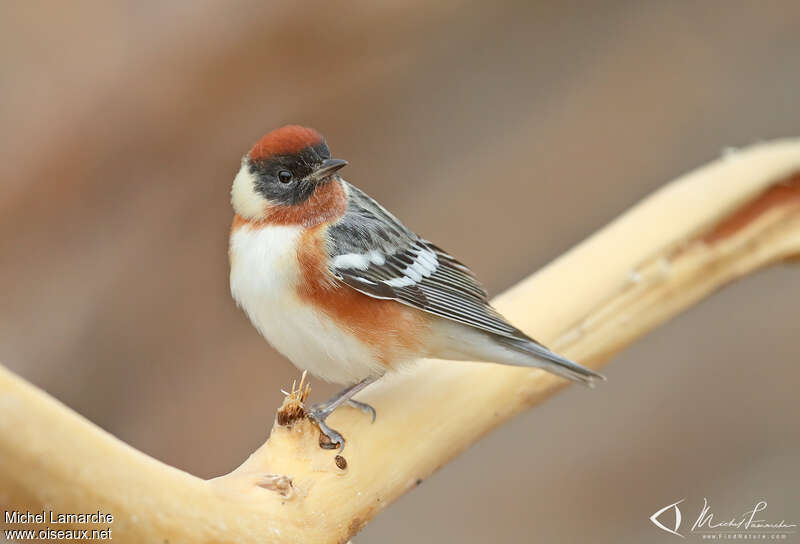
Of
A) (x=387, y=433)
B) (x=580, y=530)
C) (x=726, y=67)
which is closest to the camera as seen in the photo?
(x=387, y=433)

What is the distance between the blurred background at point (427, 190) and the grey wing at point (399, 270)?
2.07m

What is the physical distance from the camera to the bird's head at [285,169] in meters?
2.62

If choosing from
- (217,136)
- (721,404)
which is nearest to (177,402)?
(217,136)

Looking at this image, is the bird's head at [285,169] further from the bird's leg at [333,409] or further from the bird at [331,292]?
the bird's leg at [333,409]

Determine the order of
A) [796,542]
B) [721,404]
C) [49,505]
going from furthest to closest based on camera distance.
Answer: [721,404], [796,542], [49,505]

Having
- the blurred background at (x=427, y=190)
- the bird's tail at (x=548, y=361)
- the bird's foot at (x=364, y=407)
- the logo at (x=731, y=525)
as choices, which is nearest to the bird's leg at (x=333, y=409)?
the bird's foot at (x=364, y=407)

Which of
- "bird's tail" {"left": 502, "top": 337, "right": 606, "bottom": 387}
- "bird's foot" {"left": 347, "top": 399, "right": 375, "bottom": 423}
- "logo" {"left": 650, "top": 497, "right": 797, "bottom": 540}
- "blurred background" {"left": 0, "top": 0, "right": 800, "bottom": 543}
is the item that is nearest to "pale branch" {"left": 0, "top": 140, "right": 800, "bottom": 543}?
"bird's foot" {"left": 347, "top": 399, "right": 375, "bottom": 423}

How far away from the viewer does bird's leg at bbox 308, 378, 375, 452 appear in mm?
2291

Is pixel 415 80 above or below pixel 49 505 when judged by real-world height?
above

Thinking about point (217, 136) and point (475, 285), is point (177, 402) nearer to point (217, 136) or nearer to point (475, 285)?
point (217, 136)

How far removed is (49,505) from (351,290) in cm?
124

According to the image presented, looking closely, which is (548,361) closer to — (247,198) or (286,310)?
(286,310)

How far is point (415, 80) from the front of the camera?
19.5 feet

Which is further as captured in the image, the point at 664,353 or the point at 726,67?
the point at 726,67
